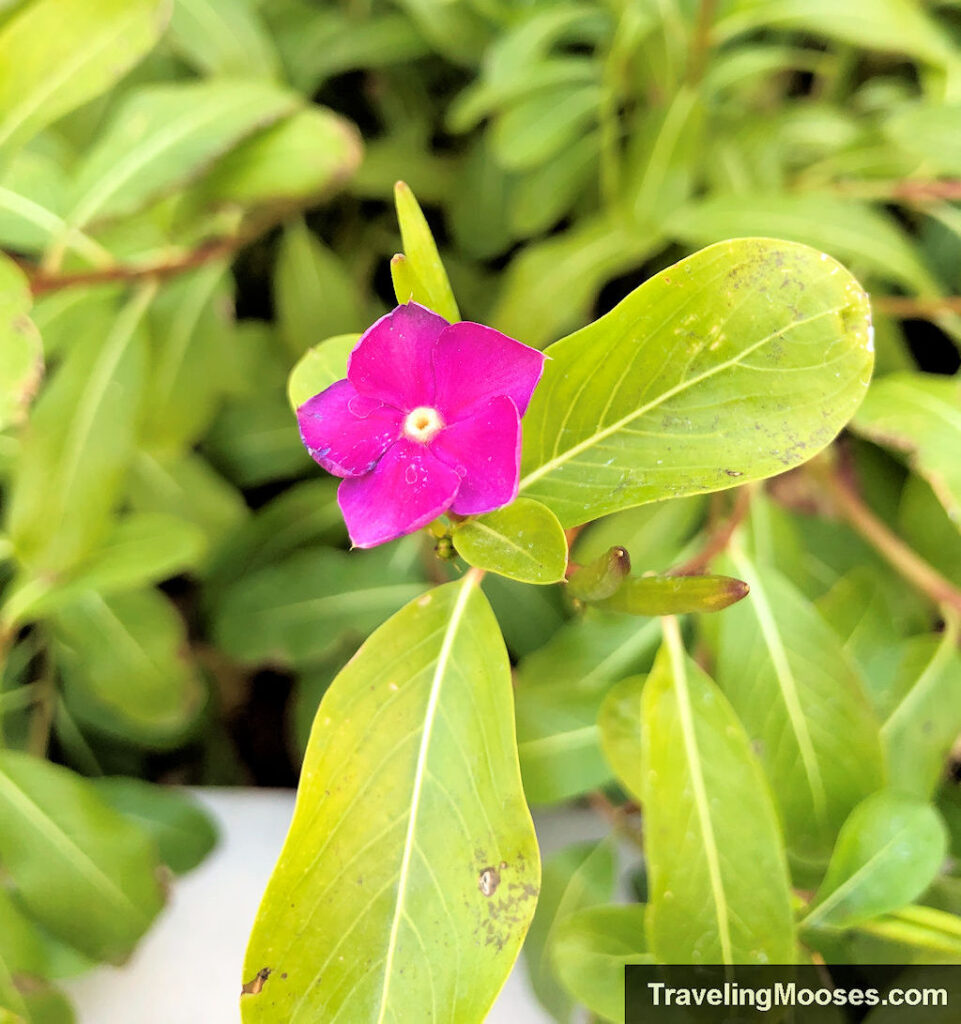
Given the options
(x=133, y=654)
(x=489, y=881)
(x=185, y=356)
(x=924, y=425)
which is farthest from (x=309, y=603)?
(x=924, y=425)

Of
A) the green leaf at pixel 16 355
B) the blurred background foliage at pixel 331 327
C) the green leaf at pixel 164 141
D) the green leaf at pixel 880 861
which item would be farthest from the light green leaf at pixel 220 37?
the green leaf at pixel 880 861

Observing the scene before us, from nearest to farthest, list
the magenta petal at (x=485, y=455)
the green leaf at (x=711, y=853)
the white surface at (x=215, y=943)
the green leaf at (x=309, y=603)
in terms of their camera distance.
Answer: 1. the magenta petal at (x=485, y=455)
2. the green leaf at (x=711, y=853)
3. the white surface at (x=215, y=943)
4. the green leaf at (x=309, y=603)

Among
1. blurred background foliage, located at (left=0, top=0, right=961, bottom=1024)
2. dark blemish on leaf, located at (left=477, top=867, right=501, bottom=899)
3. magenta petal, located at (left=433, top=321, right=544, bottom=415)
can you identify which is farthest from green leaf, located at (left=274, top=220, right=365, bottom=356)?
dark blemish on leaf, located at (left=477, top=867, right=501, bottom=899)

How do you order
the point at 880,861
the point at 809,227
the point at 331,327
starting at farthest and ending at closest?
the point at 331,327
the point at 809,227
the point at 880,861

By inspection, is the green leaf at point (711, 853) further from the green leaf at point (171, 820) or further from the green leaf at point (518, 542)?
the green leaf at point (171, 820)

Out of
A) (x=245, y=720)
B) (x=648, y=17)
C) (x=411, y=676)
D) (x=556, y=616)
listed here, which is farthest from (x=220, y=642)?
(x=648, y=17)

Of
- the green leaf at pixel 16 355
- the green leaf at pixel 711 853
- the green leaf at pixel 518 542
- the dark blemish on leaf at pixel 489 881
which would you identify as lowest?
the dark blemish on leaf at pixel 489 881

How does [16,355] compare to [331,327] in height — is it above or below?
below

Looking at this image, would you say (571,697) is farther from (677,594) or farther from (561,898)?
(677,594)
